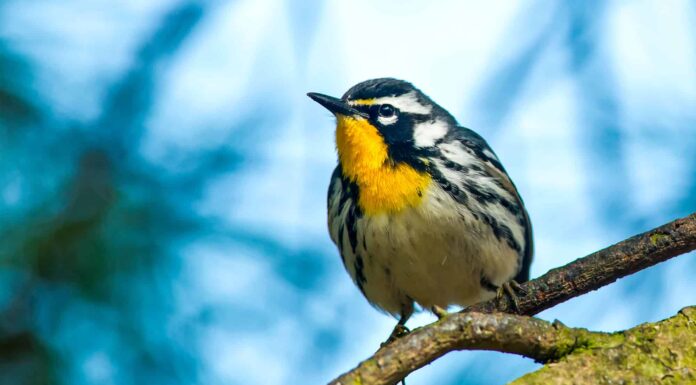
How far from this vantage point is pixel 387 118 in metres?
5.64

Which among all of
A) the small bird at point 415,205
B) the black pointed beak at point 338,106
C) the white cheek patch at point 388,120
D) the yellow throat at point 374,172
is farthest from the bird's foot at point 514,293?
the black pointed beak at point 338,106

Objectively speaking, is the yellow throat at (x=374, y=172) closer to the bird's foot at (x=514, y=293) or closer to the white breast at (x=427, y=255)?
the white breast at (x=427, y=255)

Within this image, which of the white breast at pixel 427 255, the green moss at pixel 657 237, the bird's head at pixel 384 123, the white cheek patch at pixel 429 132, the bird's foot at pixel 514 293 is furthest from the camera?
the white cheek patch at pixel 429 132

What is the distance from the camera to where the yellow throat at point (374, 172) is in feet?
16.9

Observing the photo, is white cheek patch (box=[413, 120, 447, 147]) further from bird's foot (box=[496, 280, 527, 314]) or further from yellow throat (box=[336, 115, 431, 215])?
bird's foot (box=[496, 280, 527, 314])

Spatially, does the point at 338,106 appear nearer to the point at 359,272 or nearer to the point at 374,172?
the point at 374,172

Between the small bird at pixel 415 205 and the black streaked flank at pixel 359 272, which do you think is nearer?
the small bird at pixel 415 205

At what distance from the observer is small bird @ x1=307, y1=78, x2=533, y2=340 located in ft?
16.9

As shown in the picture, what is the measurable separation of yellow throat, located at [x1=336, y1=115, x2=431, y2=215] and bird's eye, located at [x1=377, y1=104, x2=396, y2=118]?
0.13m

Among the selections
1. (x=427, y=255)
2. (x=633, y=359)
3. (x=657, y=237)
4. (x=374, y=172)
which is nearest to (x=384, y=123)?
(x=374, y=172)

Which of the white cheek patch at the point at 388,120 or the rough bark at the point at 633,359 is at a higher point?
the white cheek patch at the point at 388,120

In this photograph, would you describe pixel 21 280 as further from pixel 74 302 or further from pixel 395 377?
pixel 395 377

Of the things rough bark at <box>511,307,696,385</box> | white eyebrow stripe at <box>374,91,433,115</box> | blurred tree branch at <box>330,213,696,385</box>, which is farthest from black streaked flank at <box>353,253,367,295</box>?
rough bark at <box>511,307,696,385</box>

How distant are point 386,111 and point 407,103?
8.0 inches
